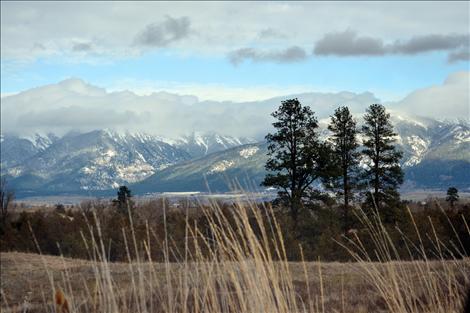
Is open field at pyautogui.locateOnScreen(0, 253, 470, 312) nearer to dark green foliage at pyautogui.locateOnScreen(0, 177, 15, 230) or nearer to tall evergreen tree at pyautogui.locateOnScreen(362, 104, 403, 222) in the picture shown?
dark green foliage at pyautogui.locateOnScreen(0, 177, 15, 230)

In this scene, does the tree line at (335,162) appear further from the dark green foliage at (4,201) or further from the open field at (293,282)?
the dark green foliage at (4,201)

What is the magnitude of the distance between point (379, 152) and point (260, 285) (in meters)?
40.4

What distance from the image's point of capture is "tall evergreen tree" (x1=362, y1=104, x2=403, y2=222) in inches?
1618

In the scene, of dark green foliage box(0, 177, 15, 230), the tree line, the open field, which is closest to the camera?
the open field

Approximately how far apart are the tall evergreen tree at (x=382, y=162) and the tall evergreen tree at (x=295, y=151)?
3996mm

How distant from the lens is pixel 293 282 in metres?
15.8

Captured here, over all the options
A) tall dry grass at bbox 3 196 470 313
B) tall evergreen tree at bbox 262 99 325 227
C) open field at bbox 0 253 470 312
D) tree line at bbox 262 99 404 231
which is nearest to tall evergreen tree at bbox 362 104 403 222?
tree line at bbox 262 99 404 231

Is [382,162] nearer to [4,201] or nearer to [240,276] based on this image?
[4,201]

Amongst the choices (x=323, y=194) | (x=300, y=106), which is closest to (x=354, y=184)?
(x=323, y=194)

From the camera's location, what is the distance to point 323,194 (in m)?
40.3

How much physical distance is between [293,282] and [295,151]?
2678 centimetres

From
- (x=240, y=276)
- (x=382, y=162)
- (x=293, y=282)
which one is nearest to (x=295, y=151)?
(x=382, y=162)

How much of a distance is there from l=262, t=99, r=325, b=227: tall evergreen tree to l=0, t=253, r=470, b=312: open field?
17169 mm

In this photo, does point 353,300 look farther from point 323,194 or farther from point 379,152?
point 379,152
